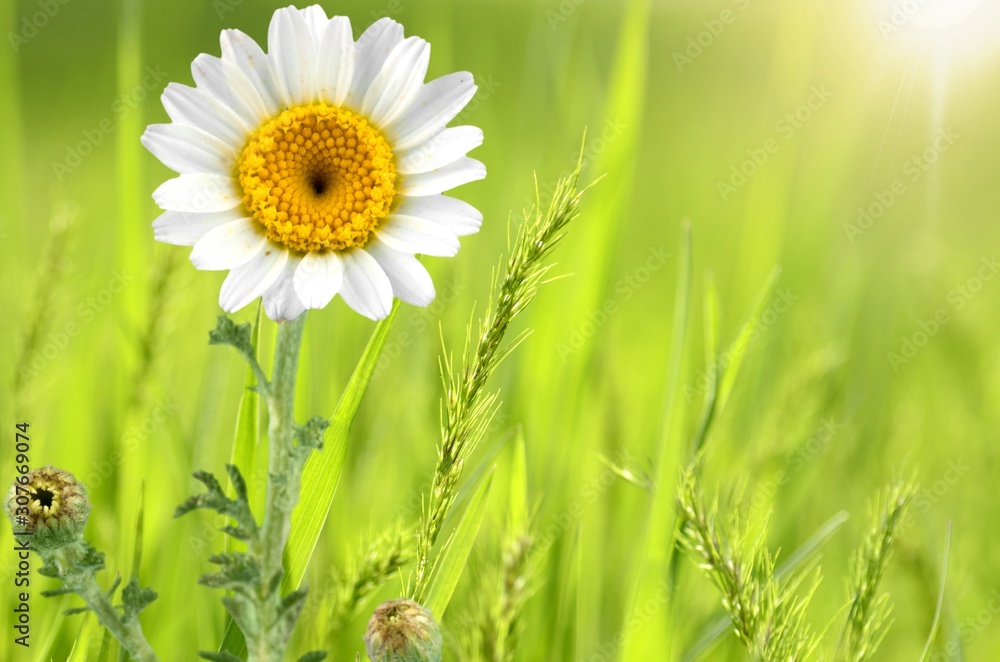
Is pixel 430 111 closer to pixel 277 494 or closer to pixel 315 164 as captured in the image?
pixel 315 164

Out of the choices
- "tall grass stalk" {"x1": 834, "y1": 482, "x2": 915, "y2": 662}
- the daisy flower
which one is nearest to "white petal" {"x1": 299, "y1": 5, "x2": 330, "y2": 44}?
the daisy flower

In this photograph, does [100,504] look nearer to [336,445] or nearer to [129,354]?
[129,354]

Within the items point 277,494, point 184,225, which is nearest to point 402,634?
point 277,494

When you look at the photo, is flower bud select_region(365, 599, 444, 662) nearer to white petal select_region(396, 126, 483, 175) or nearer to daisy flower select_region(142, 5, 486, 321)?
daisy flower select_region(142, 5, 486, 321)

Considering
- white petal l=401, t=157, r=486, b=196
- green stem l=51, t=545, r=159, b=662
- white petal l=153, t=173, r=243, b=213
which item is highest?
white petal l=401, t=157, r=486, b=196

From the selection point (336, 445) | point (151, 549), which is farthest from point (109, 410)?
point (336, 445)

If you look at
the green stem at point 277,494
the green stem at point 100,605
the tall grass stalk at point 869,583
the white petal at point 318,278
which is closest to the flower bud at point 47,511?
the green stem at point 100,605
